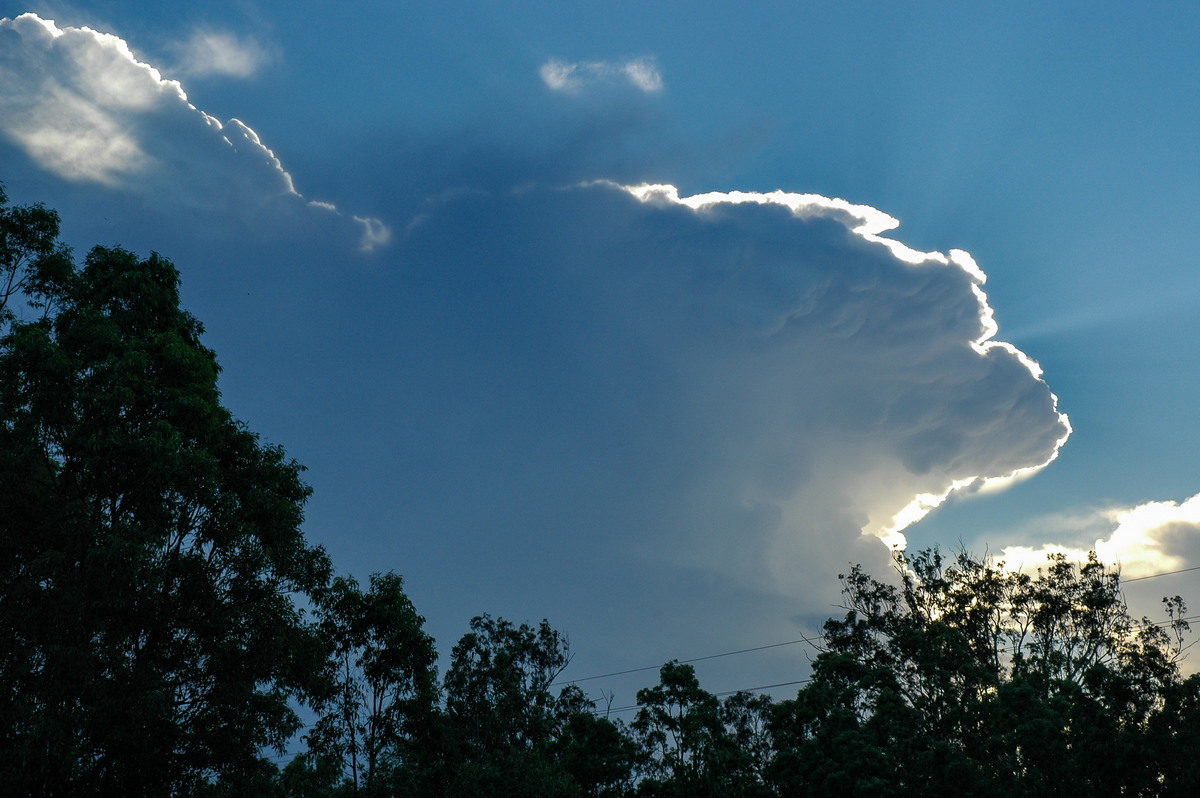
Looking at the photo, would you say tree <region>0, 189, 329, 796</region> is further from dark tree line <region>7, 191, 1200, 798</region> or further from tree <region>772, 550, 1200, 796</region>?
tree <region>772, 550, 1200, 796</region>

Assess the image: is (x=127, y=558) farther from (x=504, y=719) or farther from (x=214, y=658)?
(x=504, y=719)

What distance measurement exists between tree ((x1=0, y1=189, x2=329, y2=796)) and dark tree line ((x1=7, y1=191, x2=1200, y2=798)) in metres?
0.05

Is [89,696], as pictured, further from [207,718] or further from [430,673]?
[430,673]

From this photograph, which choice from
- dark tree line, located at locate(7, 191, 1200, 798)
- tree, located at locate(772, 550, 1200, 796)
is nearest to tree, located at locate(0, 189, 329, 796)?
dark tree line, located at locate(7, 191, 1200, 798)

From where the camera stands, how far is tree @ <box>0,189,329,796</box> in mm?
15672

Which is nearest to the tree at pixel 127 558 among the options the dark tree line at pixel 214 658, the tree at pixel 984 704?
the dark tree line at pixel 214 658

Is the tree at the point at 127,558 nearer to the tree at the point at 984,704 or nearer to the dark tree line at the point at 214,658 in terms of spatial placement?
the dark tree line at the point at 214,658

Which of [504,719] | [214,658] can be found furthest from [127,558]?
[504,719]

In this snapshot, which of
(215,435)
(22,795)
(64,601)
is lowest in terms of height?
(22,795)

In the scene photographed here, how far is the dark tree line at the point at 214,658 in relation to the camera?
15883mm

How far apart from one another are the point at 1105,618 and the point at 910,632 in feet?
25.9

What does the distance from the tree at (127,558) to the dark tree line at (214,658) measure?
0.05 metres

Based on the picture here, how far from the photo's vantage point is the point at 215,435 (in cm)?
1909

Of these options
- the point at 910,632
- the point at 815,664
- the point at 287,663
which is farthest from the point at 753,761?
the point at 287,663
